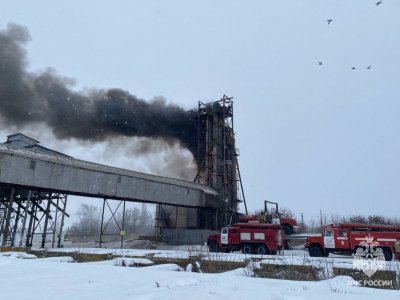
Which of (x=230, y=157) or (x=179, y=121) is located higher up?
(x=179, y=121)

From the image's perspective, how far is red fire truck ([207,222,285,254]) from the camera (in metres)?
26.7

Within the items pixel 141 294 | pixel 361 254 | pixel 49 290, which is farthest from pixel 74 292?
pixel 361 254

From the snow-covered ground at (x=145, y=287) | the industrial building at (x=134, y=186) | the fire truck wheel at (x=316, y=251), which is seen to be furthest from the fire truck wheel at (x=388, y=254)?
the industrial building at (x=134, y=186)

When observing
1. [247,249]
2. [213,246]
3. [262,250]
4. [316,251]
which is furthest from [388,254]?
[213,246]

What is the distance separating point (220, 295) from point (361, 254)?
21.3 meters

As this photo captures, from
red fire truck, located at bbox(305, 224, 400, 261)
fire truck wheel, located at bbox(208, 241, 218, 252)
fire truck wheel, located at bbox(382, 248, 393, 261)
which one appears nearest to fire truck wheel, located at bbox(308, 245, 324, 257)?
red fire truck, located at bbox(305, 224, 400, 261)

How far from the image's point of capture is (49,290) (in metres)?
7.56

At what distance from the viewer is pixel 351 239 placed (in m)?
23.7

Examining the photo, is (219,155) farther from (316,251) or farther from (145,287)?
(145,287)

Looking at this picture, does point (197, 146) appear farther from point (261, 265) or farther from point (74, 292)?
point (74, 292)

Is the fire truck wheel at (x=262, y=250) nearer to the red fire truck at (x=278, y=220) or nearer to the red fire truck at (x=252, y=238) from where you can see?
the red fire truck at (x=252, y=238)

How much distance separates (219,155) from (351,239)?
1036 inches

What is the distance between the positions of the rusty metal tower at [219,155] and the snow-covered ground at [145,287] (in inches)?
1456

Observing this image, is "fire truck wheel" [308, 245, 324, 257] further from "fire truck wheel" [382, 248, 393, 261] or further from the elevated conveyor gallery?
the elevated conveyor gallery
